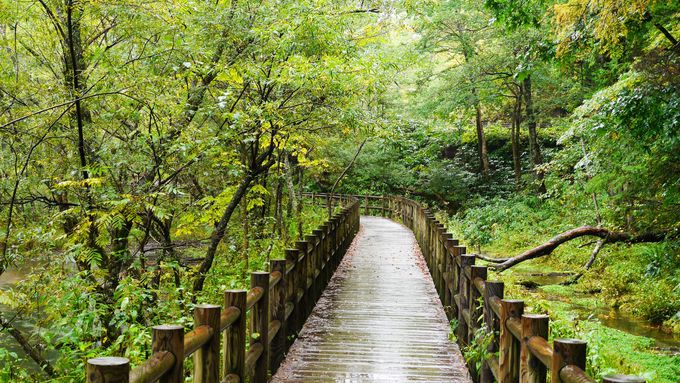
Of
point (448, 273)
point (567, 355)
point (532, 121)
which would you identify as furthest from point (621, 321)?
point (532, 121)

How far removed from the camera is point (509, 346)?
416cm

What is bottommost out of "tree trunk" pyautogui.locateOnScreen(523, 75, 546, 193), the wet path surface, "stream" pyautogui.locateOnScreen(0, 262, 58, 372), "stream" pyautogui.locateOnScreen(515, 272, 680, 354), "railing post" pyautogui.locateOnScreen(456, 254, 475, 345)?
"stream" pyautogui.locateOnScreen(0, 262, 58, 372)

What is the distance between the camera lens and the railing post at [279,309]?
19.0 ft

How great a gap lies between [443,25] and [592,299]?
1405cm

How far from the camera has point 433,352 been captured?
652 centimetres

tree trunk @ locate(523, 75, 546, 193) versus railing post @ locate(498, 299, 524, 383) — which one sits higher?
tree trunk @ locate(523, 75, 546, 193)

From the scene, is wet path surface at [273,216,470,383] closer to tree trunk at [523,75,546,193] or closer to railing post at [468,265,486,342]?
railing post at [468,265,486,342]

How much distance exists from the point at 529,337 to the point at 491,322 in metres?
1.41

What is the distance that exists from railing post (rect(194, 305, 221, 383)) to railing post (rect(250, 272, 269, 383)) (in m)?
1.30

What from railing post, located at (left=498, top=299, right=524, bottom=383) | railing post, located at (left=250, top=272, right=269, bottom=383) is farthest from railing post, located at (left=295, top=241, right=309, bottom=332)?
railing post, located at (left=498, top=299, right=524, bottom=383)

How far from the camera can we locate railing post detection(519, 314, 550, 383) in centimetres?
349

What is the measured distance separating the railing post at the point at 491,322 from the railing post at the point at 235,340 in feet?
7.08

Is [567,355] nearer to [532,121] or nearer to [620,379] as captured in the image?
[620,379]

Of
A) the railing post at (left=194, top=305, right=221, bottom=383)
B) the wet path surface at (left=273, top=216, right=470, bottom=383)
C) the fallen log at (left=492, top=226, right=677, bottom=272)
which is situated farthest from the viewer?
the fallen log at (left=492, top=226, right=677, bottom=272)
